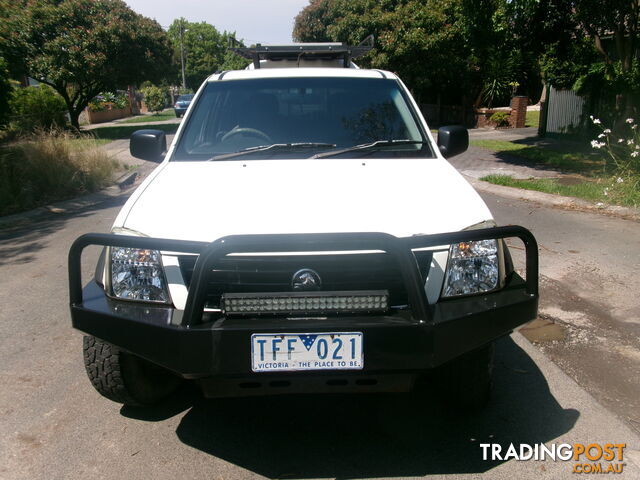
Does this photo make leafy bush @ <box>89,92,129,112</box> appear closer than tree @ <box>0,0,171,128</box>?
No

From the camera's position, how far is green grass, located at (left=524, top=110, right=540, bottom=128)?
22312mm

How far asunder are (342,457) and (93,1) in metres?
22.2

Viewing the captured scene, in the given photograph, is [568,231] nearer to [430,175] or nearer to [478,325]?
[430,175]

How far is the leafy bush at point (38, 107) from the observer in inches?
612

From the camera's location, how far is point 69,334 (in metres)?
4.12

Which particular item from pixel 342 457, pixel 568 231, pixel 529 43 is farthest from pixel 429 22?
pixel 342 457

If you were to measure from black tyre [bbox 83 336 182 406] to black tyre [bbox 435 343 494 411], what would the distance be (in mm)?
1463

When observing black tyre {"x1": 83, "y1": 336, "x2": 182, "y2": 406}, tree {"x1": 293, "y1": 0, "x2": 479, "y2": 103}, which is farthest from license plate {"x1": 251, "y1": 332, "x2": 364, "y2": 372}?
tree {"x1": 293, "y1": 0, "x2": 479, "y2": 103}

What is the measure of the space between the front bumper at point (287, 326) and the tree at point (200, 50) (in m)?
77.9

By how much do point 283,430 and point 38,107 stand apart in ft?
60.4

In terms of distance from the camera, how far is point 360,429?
2975 millimetres

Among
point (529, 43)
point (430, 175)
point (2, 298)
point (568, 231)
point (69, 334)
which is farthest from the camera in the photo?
point (529, 43)

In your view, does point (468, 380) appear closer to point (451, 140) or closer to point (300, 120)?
point (451, 140)

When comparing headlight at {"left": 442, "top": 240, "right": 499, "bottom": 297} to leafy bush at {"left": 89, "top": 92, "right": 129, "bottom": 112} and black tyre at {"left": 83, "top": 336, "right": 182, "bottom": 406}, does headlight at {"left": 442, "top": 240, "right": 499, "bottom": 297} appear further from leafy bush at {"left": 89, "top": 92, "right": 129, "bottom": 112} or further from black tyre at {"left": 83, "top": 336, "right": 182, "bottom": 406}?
leafy bush at {"left": 89, "top": 92, "right": 129, "bottom": 112}
